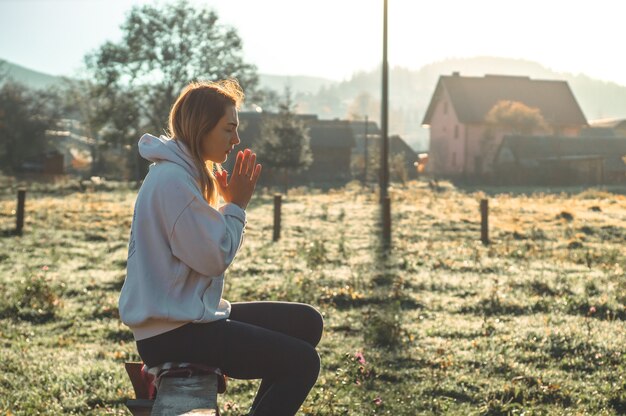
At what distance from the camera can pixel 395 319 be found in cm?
799

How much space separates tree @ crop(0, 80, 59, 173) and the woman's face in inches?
2161

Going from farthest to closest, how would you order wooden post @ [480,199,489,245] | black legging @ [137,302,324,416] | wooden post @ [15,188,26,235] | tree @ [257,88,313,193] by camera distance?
tree @ [257,88,313,193] < wooden post @ [15,188,26,235] < wooden post @ [480,199,489,245] < black legging @ [137,302,324,416]

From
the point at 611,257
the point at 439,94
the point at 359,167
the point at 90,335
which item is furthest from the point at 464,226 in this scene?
the point at 439,94

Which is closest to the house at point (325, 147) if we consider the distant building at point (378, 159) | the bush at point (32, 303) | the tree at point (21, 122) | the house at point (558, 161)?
the distant building at point (378, 159)

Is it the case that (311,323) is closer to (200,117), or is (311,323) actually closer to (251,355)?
(251,355)

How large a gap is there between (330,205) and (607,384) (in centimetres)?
2264

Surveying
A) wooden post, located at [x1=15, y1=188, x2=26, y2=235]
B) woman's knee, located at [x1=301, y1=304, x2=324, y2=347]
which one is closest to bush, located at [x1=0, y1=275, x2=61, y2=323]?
woman's knee, located at [x1=301, y1=304, x2=324, y2=347]

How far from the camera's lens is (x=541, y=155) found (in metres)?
55.6

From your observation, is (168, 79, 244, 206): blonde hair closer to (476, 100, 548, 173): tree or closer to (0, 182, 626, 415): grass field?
(0, 182, 626, 415): grass field

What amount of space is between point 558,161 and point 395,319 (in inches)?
1866

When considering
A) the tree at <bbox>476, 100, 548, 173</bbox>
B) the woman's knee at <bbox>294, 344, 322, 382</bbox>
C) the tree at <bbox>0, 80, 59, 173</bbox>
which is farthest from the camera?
the tree at <bbox>476, 100, 548, 173</bbox>

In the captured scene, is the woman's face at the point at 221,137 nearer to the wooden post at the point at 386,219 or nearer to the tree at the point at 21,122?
the wooden post at the point at 386,219

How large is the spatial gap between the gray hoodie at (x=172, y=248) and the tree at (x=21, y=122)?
55.0 metres

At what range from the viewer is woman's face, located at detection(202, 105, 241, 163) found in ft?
10.7
